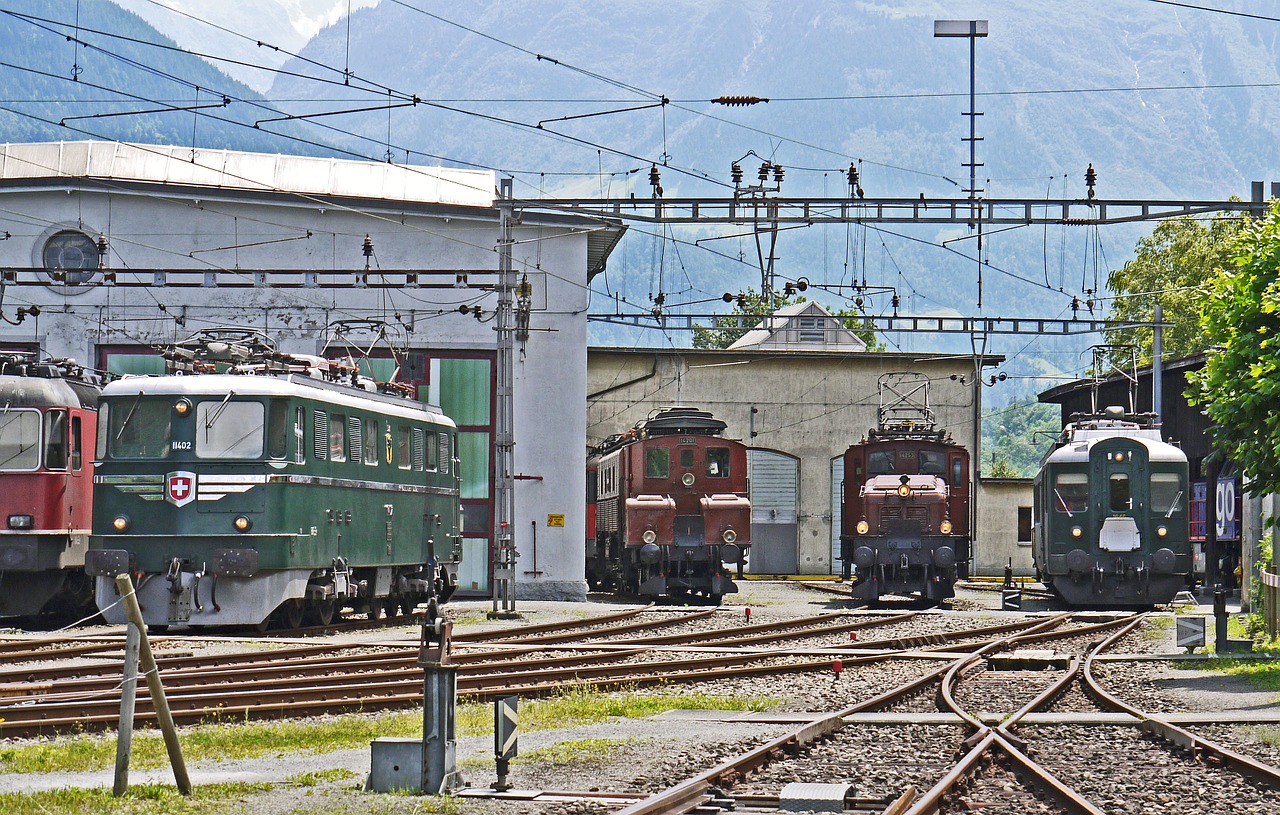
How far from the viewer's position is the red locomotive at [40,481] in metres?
22.1

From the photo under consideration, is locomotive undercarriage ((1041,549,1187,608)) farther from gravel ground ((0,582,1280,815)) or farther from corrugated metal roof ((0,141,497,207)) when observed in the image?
corrugated metal roof ((0,141,497,207))

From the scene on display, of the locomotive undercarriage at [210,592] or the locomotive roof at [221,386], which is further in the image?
the locomotive roof at [221,386]

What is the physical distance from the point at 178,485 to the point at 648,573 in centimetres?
1361

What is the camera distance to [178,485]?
66.5ft

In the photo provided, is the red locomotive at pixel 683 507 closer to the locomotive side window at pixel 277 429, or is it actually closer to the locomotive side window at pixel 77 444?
the locomotive side window at pixel 77 444

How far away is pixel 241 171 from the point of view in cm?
3662

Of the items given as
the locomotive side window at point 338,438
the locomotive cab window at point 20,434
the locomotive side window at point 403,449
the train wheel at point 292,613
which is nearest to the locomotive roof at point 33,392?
the locomotive cab window at point 20,434

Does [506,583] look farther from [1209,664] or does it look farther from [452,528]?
[1209,664]

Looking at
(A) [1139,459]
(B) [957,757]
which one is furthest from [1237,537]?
(B) [957,757]

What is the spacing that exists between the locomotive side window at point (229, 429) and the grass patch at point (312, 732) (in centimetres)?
733

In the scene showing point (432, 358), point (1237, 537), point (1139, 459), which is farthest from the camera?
point (1237, 537)

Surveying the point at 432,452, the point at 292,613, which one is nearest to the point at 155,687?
the point at 292,613

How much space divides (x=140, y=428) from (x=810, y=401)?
3372cm

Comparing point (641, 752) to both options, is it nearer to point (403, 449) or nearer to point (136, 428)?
point (136, 428)
